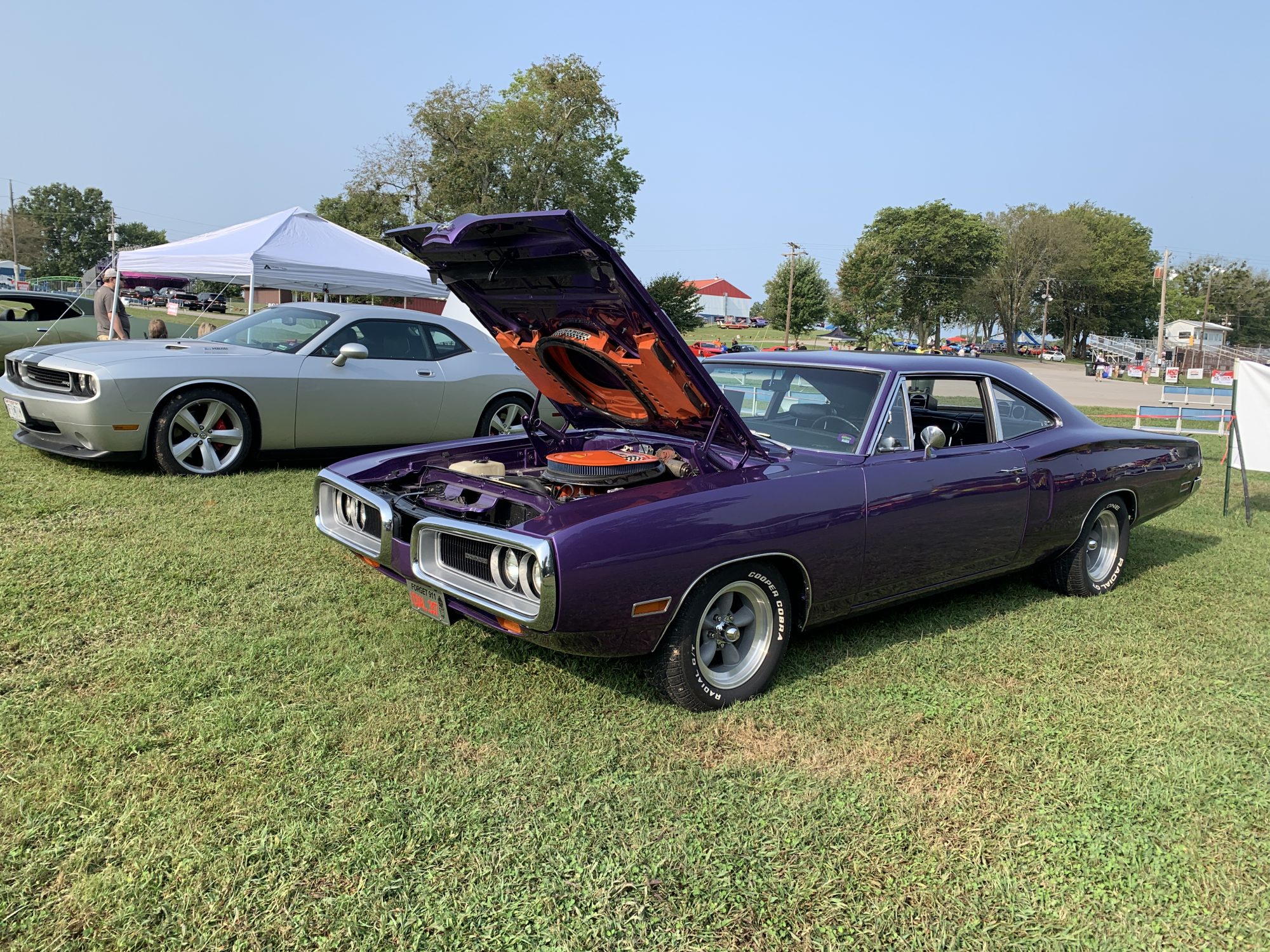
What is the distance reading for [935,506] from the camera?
11.8 feet

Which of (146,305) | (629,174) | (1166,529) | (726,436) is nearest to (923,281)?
(629,174)

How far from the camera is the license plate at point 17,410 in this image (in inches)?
234

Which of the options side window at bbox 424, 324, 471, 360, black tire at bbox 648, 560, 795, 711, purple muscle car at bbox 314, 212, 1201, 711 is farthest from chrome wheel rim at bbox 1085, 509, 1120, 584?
side window at bbox 424, 324, 471, 360

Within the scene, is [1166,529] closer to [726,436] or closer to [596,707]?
[726,436]

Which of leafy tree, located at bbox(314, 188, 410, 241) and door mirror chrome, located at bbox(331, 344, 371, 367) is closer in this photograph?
door mirror chrome, located at bbox(331, 344, 371, 367)

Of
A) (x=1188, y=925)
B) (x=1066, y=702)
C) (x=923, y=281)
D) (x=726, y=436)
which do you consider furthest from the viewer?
(x=923, y=281)

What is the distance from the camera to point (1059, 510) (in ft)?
14.1

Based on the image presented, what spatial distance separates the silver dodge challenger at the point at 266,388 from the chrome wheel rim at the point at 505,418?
2 centimetres

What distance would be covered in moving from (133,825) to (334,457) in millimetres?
5419

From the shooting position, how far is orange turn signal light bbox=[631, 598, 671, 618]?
273 centimetres

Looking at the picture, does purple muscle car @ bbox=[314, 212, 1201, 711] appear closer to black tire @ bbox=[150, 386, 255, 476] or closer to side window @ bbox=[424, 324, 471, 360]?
black tire @ bbox=[150, 386, 255, 476]

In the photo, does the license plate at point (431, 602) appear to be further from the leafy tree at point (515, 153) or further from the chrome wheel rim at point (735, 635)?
the leafy tree at point (515, 153)

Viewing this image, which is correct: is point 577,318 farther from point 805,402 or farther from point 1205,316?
point 1205,316

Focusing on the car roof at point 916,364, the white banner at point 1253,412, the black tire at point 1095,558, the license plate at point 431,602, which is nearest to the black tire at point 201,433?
the license plate at point 431,602
